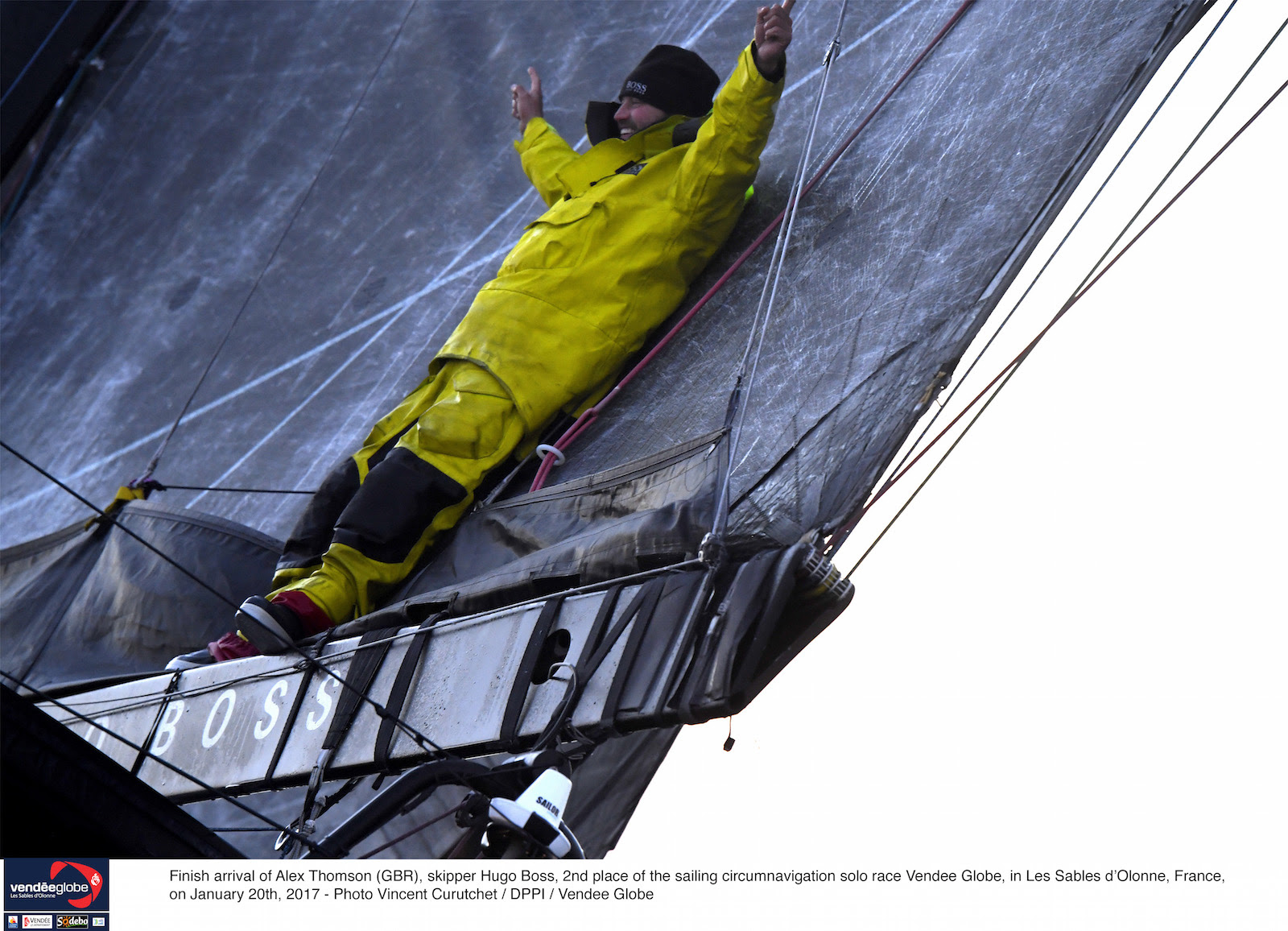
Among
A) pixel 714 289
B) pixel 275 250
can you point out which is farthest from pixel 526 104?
pixel 275 250

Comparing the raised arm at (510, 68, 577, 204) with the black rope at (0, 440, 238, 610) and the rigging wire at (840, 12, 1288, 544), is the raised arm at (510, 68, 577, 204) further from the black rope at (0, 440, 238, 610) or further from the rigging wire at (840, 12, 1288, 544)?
the rigging wire at (840, 12, 1288, 544)

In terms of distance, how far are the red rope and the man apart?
0.05 metres

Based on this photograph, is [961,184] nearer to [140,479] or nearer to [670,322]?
[670,322]

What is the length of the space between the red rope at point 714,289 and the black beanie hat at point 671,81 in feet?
1.29

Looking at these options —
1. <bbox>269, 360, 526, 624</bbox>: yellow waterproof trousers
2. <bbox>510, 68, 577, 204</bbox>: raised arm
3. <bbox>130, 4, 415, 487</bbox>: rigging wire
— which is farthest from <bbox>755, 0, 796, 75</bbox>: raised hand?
<bbox>130, 4, 415, 487</bbox>: rigging wire

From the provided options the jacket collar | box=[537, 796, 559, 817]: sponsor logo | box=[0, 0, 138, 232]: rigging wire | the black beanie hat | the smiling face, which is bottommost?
box=[537, 796, 559, 817]: sponsor logo

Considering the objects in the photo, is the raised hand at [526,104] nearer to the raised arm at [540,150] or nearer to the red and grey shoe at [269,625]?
the raised arm at [540,150]

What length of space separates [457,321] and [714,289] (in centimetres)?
129

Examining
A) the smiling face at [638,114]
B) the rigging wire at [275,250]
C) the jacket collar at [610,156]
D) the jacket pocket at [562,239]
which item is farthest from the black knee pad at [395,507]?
the rigging wire at [275,250]

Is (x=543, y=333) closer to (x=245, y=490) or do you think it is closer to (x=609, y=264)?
(x=609, y=264)

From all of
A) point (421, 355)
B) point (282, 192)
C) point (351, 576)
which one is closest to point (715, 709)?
point (351, 576)

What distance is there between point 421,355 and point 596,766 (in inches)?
61.6

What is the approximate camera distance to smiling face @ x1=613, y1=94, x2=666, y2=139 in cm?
365

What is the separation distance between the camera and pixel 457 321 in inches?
179
